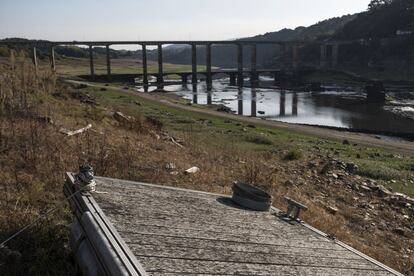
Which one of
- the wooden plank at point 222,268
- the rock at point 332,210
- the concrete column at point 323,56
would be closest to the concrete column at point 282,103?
the rock at point 332,210

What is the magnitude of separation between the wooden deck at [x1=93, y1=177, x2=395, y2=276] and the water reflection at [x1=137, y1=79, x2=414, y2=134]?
40.6m

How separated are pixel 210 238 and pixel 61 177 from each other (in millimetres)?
3168

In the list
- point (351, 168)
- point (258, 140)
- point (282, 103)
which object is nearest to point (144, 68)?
point (282, 103)

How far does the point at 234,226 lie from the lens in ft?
16.3

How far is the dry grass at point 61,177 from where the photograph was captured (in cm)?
469

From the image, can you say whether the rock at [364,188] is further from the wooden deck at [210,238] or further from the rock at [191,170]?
the wooden deck at [210,238]

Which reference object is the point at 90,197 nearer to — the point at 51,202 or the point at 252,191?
the point at 51,202

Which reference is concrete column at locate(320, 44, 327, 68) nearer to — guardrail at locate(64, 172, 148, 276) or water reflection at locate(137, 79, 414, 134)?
water reflection at locate(137, 79, 414, 134)

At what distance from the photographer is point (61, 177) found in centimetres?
661

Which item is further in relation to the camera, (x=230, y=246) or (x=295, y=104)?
(x=295, y=104)

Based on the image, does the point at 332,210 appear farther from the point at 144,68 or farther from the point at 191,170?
the point at 144,68

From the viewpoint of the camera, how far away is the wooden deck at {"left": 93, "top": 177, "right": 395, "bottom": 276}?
3.72 metres

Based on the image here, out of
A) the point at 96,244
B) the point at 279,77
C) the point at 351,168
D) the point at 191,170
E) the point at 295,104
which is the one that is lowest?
the point at 295,104

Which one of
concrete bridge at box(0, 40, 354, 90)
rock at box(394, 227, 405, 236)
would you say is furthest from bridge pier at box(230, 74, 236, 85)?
rock at box(394, 227, 405, 236)
